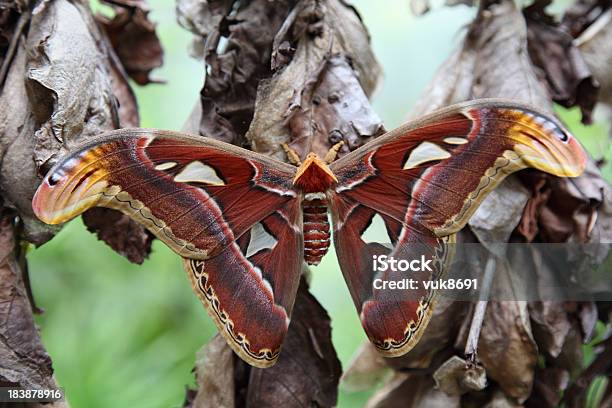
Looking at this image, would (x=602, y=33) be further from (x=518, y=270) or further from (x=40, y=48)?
(x=40, y=48)

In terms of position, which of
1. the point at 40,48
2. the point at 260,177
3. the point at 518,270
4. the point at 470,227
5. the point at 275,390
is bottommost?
the point at 275,390

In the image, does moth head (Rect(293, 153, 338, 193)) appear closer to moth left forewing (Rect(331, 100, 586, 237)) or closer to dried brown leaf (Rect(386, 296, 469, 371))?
moth left forewing (Rect(331, 100, 586, 237))

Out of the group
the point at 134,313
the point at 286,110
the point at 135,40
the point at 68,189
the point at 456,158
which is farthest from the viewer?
the point at 134,313

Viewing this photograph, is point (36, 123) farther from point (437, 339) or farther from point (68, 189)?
point (437, 339)

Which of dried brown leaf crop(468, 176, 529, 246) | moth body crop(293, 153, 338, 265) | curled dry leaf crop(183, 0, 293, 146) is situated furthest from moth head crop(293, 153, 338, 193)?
dried brown leaf crop(468, 176, 529, 246)

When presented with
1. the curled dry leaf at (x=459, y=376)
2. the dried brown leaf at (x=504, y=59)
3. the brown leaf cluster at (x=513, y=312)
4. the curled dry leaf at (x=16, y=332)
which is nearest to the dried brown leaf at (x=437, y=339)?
the brown leaf cluster at (x=513, y=312)

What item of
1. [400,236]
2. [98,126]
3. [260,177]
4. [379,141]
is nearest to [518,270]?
[400,236]

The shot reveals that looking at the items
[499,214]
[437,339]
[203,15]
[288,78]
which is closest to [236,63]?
[288,78]
